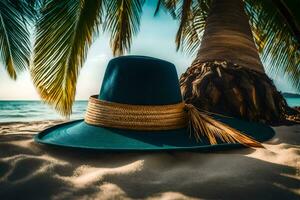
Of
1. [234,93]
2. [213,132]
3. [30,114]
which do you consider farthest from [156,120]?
[30,114]

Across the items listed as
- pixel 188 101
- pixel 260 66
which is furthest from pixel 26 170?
pixel 260 66

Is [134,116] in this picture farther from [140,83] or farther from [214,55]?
[214,55]

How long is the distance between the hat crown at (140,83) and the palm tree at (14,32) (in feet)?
4.96

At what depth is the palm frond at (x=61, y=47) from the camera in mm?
2205

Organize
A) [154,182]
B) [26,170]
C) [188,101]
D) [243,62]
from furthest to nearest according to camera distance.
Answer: [243,62] < [188,101] < [26,170] < [154,182]

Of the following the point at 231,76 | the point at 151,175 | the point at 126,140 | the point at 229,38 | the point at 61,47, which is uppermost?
the point at 229,38

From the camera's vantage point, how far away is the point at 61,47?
7.53ft

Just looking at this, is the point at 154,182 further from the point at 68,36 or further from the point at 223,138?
the point at 68,36

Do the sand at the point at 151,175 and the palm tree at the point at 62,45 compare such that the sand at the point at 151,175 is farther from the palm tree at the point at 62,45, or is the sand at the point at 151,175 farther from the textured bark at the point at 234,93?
the palm tree at the point at 62,45

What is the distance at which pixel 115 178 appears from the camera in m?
0.92

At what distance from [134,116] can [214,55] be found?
1389 mm

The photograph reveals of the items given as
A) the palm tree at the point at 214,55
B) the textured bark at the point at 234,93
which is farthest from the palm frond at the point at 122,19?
the textured bark at the point at 234,93

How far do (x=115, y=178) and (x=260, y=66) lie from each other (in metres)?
1.83

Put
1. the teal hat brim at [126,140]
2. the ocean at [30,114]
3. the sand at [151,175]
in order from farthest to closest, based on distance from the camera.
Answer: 1. the ocean at [30,114]
2. the teal hat brim at [126,140]
3. the sand at [151,175]
